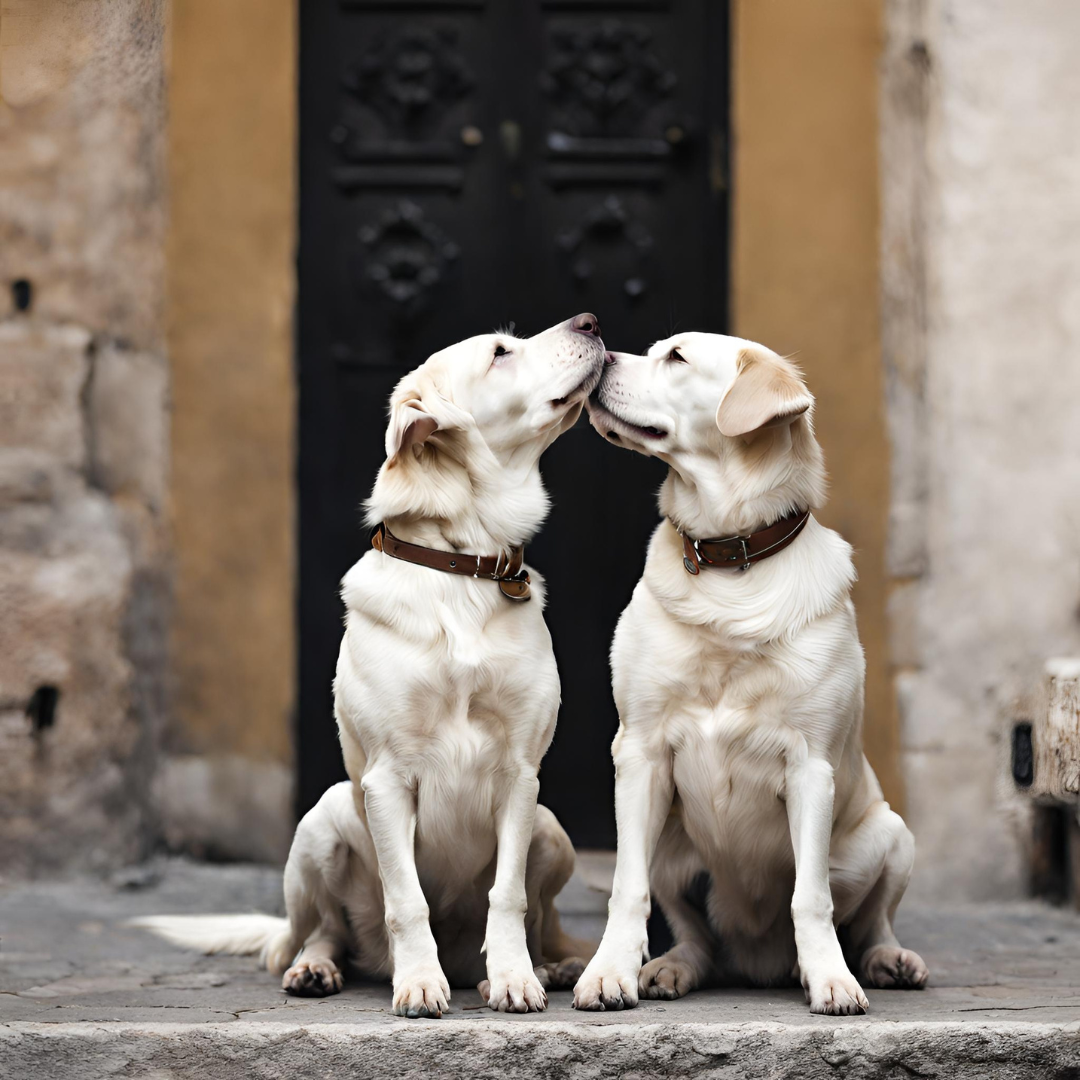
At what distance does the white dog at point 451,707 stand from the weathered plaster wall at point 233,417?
204 cm

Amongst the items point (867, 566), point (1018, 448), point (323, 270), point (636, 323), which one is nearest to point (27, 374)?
point (323, 270)

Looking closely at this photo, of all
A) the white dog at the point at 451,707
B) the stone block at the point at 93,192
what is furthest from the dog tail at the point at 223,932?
the stone block at the point at 93,192

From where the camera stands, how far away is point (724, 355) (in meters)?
3.35

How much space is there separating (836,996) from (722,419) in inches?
50.2

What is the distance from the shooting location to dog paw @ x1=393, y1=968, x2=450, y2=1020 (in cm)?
303

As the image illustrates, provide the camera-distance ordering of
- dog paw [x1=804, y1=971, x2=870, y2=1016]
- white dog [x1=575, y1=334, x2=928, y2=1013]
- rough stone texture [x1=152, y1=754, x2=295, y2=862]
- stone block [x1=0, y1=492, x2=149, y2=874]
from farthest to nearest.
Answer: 1. rough stone texture [x1=152, y1=754, x2=295, y2=862]
2. stone block [x1=0, y1=492, x2=149, y2=874]
3. white dog [x1=575, y1=334, x2=928, y2=1013]
4. dog paw [x1=804, y1=971, x2=870, y2=1016]

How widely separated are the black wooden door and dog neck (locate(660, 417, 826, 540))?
2.25 m

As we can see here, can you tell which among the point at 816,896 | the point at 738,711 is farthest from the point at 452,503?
the point at 816,896

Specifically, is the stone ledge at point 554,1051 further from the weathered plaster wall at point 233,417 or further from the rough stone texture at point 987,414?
the weathered plaster wall at point 233,417

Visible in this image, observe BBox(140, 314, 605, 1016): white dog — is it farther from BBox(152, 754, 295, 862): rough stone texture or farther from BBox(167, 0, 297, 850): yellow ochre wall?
BBox(167, 0, 297, 850): yellow ochre wall

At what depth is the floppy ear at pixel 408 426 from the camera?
10.6 feet

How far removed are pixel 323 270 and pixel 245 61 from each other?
84cm

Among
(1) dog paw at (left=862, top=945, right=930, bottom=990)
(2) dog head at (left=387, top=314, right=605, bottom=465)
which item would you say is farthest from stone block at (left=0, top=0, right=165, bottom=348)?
(1) dog paw at (left=862, top=945, right=930, bottom=990)

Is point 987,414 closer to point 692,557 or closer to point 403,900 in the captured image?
point 692,557
